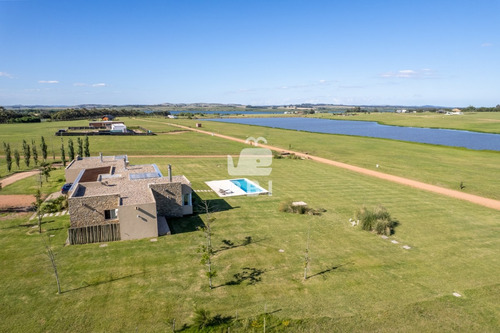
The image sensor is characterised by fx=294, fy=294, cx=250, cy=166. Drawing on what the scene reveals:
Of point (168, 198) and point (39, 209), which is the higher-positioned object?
point (168, 198)

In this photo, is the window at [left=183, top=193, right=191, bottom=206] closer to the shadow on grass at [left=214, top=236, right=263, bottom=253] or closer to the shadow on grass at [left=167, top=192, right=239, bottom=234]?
the shadow on grass at [left=167, top=192, right=239, bottom=234]

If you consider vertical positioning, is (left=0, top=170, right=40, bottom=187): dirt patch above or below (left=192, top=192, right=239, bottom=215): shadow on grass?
above

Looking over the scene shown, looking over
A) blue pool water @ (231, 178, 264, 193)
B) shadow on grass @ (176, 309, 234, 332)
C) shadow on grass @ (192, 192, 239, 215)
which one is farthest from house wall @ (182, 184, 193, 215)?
shadow on grass @ (176, 309, 234, 332)

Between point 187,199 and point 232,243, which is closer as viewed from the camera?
point 232,243

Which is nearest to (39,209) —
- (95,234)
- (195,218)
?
(95,234)

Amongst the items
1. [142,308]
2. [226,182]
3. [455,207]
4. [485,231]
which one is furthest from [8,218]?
[455,207]

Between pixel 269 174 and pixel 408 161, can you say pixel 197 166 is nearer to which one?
pixel 269 174
